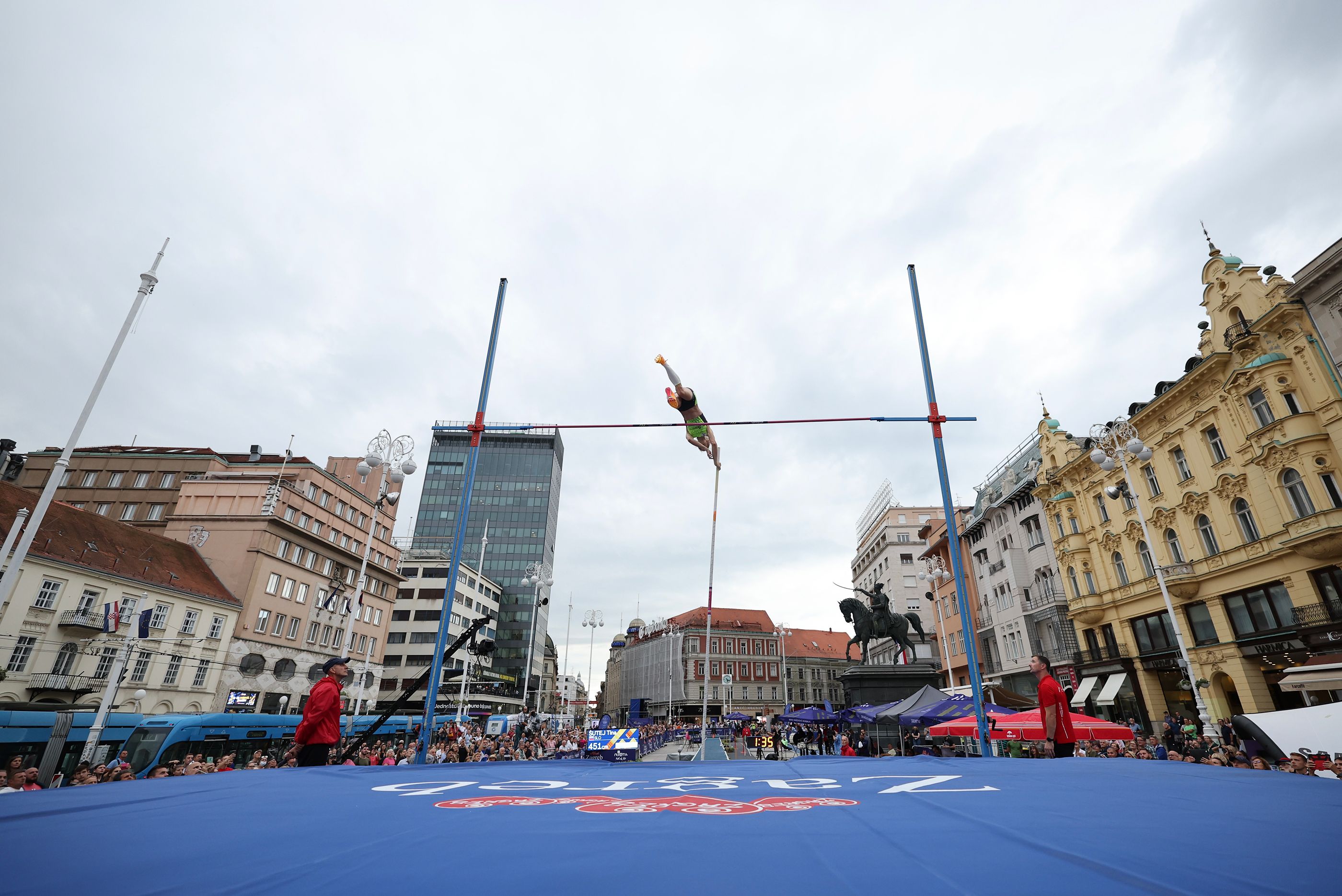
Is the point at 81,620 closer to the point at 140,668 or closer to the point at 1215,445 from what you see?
the point at 140,668

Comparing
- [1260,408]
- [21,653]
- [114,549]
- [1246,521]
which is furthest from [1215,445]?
[114,549]

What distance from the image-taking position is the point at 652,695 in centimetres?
9012

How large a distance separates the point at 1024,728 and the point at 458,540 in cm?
1612

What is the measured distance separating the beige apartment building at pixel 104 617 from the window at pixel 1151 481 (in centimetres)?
4728

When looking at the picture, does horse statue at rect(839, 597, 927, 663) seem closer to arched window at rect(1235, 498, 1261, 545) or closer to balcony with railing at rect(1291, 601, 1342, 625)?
balcony with railing at rect(1291, 601, 1342, 625)

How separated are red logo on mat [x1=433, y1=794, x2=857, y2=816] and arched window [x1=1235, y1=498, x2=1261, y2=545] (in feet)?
99.8

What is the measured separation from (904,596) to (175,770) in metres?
64.3

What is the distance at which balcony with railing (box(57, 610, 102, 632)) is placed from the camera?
93.6 feet

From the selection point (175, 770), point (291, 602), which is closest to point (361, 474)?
point (175, 770)

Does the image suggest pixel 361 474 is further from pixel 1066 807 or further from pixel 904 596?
pixel 904 596

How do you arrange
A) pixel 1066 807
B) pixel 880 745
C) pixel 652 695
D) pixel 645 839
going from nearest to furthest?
pixel 645 839, pixel 1066 807, pixel 880 745, pixel 652 695

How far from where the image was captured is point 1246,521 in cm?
2586

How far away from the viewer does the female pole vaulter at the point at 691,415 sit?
14.2 m

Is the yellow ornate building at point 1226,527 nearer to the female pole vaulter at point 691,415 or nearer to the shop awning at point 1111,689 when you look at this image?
the shop awning at point 1111,689
